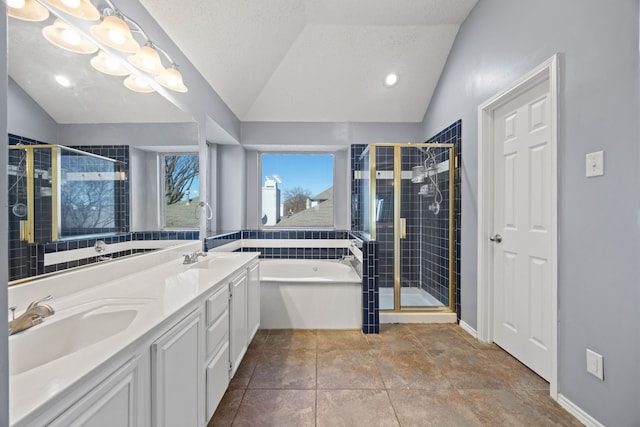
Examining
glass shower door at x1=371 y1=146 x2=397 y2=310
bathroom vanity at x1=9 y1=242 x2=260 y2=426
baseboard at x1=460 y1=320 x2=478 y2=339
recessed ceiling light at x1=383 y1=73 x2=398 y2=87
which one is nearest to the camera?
bathroom vanity at x1=9 y1=242 x2=260 y2=426

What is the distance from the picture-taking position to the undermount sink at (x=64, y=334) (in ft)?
2.81

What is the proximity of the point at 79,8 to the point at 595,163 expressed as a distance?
8.33ft

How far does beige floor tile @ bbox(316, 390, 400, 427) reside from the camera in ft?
5.20

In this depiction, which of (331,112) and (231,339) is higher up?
(331,112)

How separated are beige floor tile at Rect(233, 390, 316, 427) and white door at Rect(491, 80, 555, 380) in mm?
1524

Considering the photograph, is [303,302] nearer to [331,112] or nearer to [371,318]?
[371,318]

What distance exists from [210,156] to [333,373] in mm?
2918

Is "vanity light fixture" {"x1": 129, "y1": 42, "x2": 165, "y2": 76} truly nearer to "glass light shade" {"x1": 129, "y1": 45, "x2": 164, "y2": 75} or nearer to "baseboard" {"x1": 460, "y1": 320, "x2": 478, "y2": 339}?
"glass light shade" {"x1": 129, "y1": 45, "x2": 164, "y2": 75}

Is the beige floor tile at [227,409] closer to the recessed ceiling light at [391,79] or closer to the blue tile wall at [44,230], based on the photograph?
the blue tile wall at [44,230]

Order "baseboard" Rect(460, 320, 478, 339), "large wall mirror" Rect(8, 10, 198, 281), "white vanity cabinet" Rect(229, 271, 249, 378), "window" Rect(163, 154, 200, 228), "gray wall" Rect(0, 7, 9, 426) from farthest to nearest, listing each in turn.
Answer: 1. "baseboard" Rect(460, 320, 478, 339)
2. "window" Rect(163, 154, 200, 228)
3. "white vanity cabinet" Rect(229, 271, 249, 378)
4. "large wall mirror" Rect(8, 10, 198, 281)
5. "gray wall" Rect(0, 7, 9, 426)

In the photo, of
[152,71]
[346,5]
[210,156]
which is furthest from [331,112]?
[152,71]

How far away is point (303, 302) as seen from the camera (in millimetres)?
2797

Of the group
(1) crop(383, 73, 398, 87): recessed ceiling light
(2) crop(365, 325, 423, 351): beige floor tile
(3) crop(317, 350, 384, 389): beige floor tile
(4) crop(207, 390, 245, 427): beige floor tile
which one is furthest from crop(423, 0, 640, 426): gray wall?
(4) crop(207, 390, 245, 427): beige floor tile

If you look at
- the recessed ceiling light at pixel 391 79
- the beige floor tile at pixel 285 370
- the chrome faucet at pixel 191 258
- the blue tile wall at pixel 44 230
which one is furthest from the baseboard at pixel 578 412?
the recessed ceiling light at pixel 391 79
